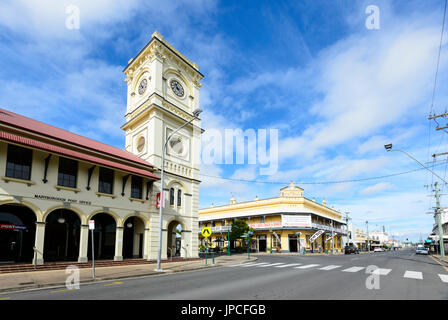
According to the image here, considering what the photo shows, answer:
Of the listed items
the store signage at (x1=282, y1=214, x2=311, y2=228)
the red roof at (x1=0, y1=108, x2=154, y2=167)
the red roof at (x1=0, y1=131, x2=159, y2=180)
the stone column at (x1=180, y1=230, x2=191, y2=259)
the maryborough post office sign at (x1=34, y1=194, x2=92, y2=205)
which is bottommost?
the stone column at (x1=180, y1=230, x2=191, y2=259)

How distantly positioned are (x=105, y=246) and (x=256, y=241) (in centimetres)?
3366

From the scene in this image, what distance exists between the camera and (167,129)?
2533 centimetres

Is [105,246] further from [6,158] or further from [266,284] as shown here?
[266,284]

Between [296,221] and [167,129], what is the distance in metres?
30.6

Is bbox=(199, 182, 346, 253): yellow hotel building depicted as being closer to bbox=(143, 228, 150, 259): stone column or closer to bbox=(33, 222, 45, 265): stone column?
bbox=(143, 228, 150, 259): stone column

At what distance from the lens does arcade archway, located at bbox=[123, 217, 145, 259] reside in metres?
21.9

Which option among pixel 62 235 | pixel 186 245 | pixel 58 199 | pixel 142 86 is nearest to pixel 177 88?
pixel 142 86

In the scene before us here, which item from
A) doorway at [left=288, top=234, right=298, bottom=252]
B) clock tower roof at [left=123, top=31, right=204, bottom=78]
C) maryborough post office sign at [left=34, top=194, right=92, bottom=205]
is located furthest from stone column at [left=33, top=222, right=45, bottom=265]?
doorway at [left=288, top=234, right=298, bottom=252]

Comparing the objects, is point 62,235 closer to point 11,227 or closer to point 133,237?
point 11,227

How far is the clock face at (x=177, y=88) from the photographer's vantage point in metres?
27.4

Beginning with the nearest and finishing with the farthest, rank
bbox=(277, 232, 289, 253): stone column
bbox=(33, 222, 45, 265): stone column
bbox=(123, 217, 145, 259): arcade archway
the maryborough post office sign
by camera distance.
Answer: bbox=(33, 222, 45, 265): stone column, the maryborough post office sign, bbox=(123, 217, 145, 259): arcade archway, bbox=(277, 232, 289, 253): stone column
